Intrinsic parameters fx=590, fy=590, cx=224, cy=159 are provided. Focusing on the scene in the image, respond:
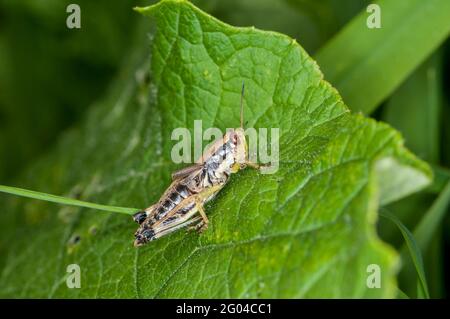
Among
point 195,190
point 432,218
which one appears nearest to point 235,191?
point 195,190

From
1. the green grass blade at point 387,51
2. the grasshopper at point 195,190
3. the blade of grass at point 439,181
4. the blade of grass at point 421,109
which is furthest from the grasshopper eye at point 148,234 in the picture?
the blade of grass at point 421,109

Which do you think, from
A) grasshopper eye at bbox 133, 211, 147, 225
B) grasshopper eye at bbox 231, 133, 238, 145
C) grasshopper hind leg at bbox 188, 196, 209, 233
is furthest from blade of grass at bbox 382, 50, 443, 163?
grasshopper eye at bbox 133, 211, 147, 225

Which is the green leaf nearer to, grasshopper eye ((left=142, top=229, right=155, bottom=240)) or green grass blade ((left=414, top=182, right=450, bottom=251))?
grasshopper eye ((left=142, top=229, right=155, bottom=240))

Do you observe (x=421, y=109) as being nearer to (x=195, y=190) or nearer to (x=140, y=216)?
(x=195, y=190)

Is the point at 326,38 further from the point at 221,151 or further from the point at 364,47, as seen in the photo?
the point at 221,151

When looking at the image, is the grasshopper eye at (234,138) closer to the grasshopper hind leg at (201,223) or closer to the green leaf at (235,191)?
the green leaf at (235,191)
